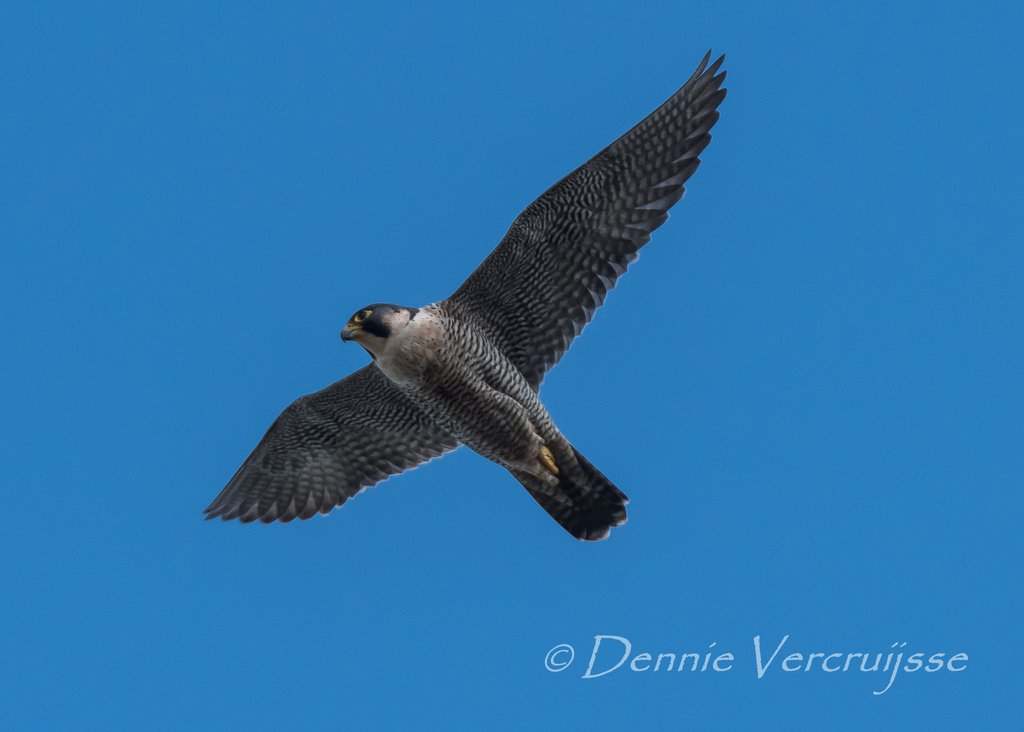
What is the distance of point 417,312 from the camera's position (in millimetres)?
12641

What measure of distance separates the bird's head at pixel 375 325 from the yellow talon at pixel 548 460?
1554 millimetres

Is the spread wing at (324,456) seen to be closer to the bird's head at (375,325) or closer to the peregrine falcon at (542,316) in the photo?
the peregrine falcon at (542,316)

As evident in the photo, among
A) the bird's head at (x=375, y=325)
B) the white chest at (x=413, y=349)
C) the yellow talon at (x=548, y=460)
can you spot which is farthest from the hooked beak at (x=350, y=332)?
the yellow talon at (x=548, y=460)

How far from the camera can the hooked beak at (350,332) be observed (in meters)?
12.5

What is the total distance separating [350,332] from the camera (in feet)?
41.0

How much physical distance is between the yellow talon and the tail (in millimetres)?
58

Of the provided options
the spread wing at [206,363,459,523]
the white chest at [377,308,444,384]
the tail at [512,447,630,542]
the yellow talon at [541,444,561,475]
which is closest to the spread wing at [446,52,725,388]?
the white chest at [377,308,444,384]

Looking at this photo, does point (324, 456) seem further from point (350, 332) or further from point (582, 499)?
point (582, 499)

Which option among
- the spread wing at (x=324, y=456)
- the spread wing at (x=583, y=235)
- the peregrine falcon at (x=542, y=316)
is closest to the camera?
the peregrine falcon at (x=542, y=316)

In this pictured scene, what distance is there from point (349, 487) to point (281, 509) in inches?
25.2

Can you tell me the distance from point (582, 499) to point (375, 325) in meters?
2.34

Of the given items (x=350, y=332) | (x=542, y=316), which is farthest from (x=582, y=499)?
(x=350, y=332)

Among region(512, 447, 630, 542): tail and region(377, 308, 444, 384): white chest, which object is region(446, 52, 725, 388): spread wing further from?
region(512, 447, 630, 542): tail

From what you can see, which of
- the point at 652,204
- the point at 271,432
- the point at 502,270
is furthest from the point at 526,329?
the point at 271,432
